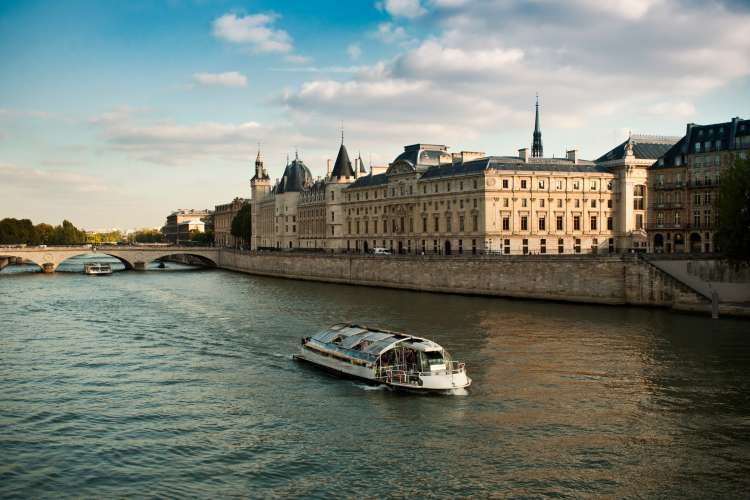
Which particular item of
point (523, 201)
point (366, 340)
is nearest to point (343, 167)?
point (523, 201)

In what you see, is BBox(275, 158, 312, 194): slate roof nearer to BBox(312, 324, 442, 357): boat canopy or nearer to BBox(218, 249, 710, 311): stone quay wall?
BBox(218, 249, 710, 311): stone quay wall

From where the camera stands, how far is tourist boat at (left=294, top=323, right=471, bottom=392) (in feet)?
105

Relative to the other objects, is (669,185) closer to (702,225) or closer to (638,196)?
(638,196)

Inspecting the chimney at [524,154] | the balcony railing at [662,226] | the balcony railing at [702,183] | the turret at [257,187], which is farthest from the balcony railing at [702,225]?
the turret at [257,187]

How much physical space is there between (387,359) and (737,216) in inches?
1342

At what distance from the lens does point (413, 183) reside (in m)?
101

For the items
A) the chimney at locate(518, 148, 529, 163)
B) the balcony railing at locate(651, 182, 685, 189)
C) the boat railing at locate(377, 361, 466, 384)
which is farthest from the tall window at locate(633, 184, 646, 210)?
the boat railing at locate(377, 361, 466, 384)

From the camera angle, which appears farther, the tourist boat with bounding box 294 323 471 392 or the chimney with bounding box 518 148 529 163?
the chimney with bounding box 518 148 529 163

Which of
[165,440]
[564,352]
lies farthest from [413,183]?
[165,440]

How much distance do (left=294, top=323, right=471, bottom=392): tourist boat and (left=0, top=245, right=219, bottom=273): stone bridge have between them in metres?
83.7

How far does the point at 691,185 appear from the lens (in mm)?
81562

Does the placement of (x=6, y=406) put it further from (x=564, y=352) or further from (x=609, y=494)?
(x=564, y=352)

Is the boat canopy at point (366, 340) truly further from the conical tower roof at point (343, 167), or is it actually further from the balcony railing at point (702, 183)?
the conical tower roof at point (343, 167)

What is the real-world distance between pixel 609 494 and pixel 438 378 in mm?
11428
